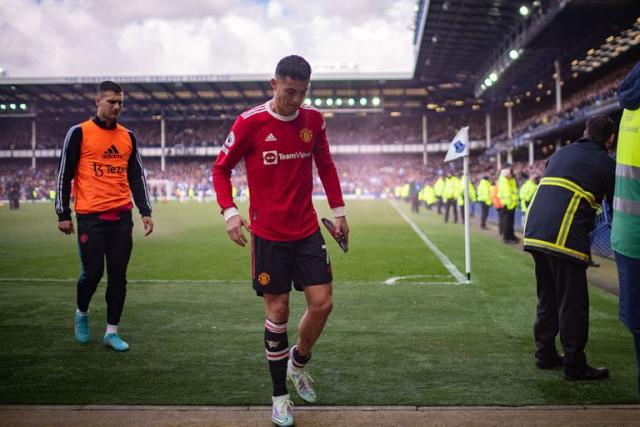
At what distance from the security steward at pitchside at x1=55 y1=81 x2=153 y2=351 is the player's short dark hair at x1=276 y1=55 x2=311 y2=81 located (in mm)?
2125

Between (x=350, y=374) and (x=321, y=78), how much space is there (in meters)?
52.7

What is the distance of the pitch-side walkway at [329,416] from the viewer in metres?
3.50

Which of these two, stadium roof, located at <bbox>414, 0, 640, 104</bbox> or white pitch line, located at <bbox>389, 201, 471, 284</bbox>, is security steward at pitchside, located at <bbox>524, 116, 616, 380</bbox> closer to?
white pitch line, located at <bbox>389, 201, 471, 284</bbox>

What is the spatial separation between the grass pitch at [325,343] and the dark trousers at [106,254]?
45 cm

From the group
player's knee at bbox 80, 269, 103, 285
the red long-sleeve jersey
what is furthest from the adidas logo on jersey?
the red long-sleeve jersey

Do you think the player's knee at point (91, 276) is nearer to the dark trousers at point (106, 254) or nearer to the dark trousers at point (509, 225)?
the dark trousers at point (106, 254)

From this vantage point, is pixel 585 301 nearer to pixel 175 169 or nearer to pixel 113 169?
pixel 113 169

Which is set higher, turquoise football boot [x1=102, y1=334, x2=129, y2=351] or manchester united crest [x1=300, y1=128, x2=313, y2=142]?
manchester united crest [x1=300, y1=128, x2=313, y2=142]

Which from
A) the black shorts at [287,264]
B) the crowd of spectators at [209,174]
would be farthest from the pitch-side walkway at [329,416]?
the crowd of spectators at [209,174]

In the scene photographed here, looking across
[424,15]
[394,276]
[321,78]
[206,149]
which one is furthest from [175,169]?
[394,276]

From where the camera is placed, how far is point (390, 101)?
211 feet

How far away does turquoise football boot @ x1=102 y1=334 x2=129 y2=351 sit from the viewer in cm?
507

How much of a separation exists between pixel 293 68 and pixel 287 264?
4.06ft

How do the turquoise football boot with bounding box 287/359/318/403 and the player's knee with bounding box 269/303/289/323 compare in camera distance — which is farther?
the turquoise football boot with bounding box 287/359/318/403
